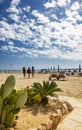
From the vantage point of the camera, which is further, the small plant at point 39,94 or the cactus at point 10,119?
the small plant at point 39,94

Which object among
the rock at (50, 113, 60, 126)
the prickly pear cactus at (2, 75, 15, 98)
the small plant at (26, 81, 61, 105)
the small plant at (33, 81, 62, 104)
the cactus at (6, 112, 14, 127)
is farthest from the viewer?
the small plant at (33, 81, 62, 104)

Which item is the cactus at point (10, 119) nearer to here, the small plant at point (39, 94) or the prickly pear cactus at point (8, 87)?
the prickly pear cactus at point (8, 87)

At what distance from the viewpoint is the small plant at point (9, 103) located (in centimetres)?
507

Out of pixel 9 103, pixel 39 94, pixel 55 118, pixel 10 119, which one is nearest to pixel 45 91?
pixel 39 94

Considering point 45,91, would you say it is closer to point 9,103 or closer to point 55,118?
point 55,118

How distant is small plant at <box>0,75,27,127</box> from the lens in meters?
5.07

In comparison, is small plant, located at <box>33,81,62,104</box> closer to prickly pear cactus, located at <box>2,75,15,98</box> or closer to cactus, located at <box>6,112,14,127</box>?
prickly pear cactus, located at <box>2,75,15,98</box>

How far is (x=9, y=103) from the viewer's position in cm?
532

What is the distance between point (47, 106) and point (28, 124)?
5.31 ft

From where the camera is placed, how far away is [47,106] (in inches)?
282

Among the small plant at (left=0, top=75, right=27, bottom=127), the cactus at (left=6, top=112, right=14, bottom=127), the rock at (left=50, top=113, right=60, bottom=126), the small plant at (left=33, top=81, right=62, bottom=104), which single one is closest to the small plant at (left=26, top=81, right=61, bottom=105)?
the small plant at (left=33, top=81, right=62, bottom=104)

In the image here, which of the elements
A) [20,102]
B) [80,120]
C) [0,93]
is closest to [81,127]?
[80,120]

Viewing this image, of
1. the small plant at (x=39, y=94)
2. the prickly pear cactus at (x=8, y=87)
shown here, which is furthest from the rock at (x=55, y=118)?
the prickly pear cactus at (x=8, y=87)

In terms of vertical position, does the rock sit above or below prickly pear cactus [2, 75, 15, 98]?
below
